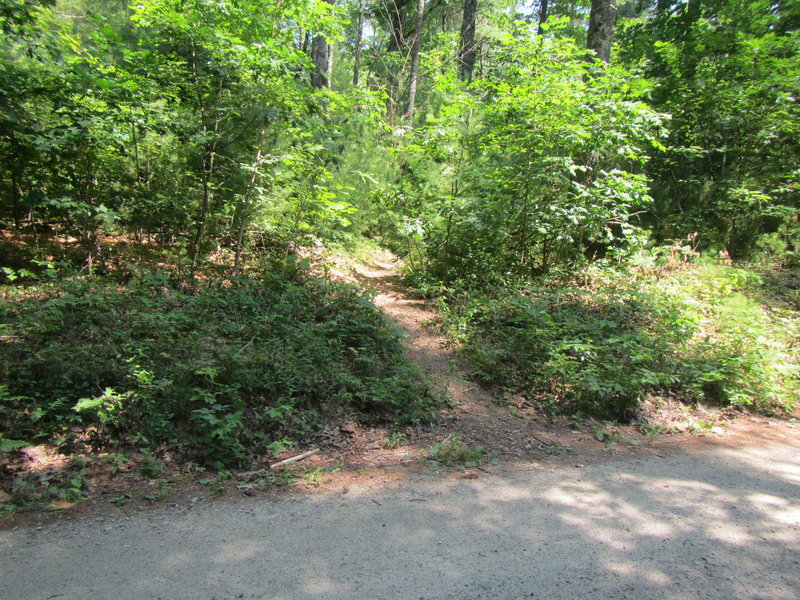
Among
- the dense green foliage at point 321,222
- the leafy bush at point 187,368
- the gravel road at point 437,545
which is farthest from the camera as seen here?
the dense green foliage at point 321,222

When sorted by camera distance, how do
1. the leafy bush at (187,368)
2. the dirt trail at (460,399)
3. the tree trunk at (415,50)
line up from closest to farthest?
1. the leafy bush at (187,368)
2. the dirt trail at (460,399)
3. the tree trunk at (415,50)

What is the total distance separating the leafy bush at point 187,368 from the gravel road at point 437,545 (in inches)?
42.5

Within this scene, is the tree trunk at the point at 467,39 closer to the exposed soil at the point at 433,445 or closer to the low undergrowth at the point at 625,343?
the low undergrowth at the point at 625,343

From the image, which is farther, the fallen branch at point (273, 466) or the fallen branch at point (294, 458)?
the fallen branch at point (294, 458)

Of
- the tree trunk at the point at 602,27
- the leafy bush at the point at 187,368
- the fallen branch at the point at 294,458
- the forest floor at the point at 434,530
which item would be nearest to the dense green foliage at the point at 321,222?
the leafy bush at the point at 187,368

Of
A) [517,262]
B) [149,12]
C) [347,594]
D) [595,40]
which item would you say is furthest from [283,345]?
[595,40]

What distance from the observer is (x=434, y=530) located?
3359 mm

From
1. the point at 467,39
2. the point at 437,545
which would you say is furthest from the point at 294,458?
the point at 467,39

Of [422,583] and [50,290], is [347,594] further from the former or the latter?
[50,290]

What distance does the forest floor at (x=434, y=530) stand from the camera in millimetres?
2705

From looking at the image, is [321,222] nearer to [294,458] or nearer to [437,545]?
[294,458]

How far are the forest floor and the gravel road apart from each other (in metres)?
0.01

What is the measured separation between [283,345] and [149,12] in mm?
5103

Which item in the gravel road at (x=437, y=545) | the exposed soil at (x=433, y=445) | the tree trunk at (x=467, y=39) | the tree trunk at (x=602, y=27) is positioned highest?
the tree trunk at (x=467, y=39)
